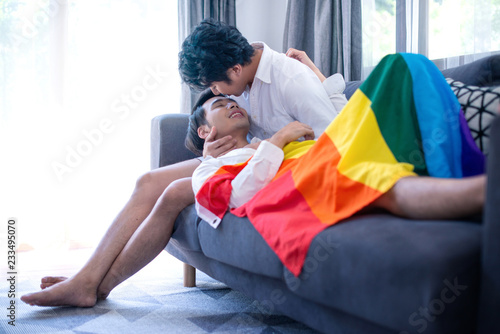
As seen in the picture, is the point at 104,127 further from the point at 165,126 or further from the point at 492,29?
the point at 492,29

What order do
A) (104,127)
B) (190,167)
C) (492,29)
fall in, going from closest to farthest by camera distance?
(190,167) < (492,29) < (104,127)

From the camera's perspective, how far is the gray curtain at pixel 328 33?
286 cm

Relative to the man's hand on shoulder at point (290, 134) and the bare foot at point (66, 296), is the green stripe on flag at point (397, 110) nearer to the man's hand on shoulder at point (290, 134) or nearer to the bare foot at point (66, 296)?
the man's hand on shoulder at point (290, 134)

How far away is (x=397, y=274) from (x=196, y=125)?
4.49 ft

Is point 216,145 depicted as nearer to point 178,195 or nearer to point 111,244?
point 178,195

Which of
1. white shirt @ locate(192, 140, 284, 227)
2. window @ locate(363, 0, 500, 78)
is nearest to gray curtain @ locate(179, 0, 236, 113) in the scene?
window @ locate(363, 0, 500, 78)

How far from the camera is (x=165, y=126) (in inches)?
84.8

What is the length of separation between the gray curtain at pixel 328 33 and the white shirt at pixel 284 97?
1028 millimetres

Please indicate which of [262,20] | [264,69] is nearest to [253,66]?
[264,69]

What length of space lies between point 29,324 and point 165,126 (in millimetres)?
1026

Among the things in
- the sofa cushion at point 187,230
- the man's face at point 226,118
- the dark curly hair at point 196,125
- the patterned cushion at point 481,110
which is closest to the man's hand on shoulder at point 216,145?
the man's face at point 226,118

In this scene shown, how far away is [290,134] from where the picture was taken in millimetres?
1564

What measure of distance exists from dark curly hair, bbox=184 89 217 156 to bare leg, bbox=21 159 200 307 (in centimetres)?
9

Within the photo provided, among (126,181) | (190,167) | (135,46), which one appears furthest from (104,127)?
(190,167)
